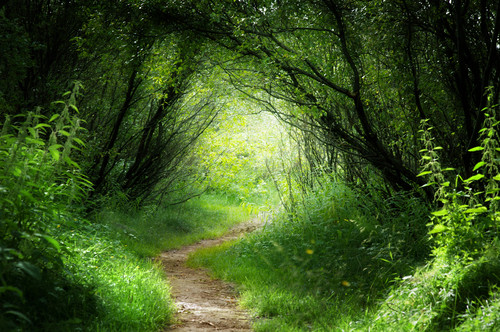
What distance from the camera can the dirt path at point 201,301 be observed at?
4.60 metres

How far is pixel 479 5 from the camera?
216 inches

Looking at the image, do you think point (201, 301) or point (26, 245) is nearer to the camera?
point (26, 245)

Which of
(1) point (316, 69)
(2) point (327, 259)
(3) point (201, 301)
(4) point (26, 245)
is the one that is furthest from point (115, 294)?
(1) point (316, 69)

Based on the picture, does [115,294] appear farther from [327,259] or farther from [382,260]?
[382,260]

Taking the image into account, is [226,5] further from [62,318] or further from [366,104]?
[62,318]

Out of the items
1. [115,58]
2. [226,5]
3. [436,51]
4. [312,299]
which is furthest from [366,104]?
[115,58]

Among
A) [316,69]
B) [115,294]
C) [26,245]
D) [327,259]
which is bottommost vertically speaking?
[115,294]

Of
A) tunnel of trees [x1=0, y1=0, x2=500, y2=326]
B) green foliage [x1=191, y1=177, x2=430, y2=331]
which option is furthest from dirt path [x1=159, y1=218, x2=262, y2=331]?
tunnel of trees [x1=0, y1=0, x2=500, y2=326]

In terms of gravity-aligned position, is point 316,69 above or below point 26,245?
above

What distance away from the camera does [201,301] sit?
5598mm

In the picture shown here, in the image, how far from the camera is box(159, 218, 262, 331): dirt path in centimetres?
460

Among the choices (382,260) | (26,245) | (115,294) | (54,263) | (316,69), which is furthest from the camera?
(316,69)

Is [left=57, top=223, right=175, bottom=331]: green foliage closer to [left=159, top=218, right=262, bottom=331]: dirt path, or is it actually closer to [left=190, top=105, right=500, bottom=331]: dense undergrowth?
[left=159, top=218, right=262, bottom=331]: dirt path

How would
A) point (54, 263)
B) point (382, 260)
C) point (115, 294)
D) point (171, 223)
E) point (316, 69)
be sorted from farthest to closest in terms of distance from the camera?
point (171, 223) → point (316, 69) → point (382, 260) → point (115, 294) → point (54, 263)
